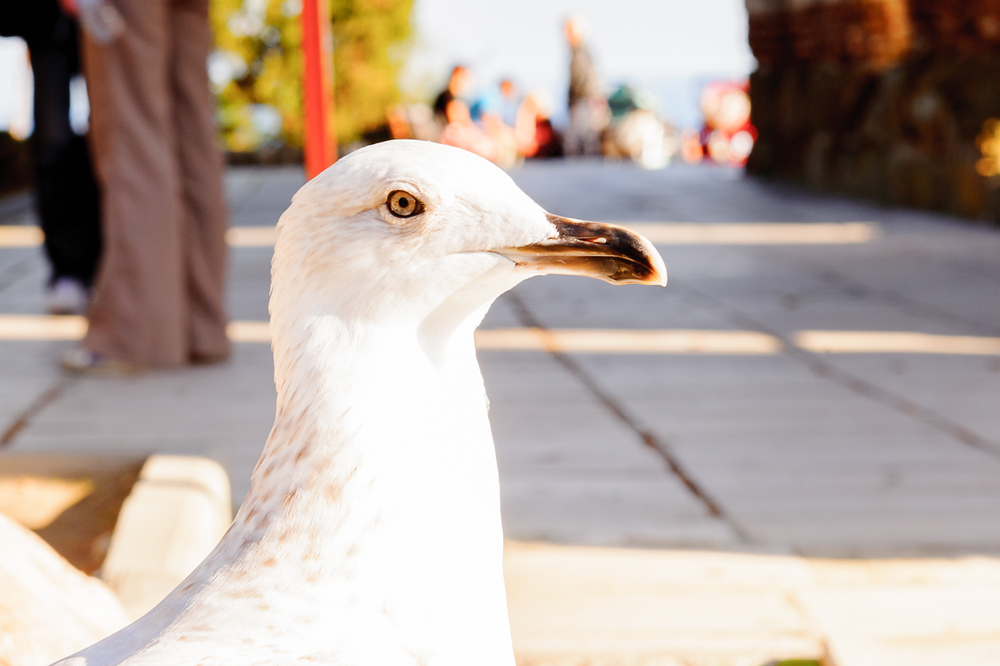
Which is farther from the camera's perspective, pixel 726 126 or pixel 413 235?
pixel 726 126

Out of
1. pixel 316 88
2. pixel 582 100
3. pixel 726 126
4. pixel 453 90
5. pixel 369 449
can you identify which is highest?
pixel 316 88

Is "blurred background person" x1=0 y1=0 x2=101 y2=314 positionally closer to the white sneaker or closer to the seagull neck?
the white sneaker

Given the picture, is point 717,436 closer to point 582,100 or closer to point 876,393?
point 876,393

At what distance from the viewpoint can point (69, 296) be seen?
4.94m

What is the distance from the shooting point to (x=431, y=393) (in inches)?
46.8

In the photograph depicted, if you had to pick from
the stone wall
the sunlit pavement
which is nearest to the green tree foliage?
the stone wall

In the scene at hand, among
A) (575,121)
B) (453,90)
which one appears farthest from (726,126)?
(453,90)

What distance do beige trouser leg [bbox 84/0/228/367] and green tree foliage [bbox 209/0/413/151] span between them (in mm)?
11353

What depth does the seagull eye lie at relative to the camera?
3.88 feet

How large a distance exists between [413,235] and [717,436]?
2.41 m

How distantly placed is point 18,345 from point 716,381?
285 centimetres

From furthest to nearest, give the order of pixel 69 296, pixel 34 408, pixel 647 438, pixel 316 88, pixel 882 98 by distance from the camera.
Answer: pixel 882 98 → pixel 69 296 → pixel 34 408 → pixel 647 438 → pixel 316 88

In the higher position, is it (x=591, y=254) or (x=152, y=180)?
(x=591, y=254)

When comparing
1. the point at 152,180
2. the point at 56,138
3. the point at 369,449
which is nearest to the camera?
the point at 369,449
